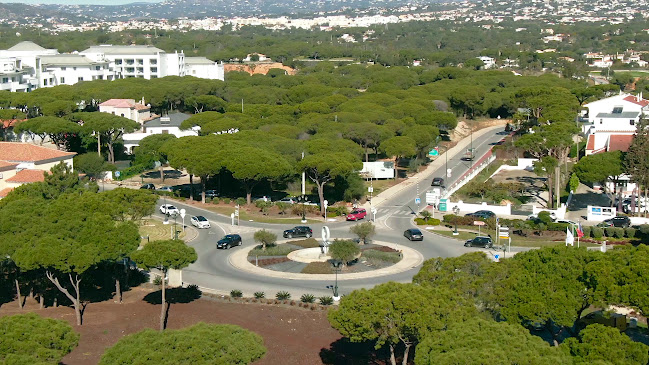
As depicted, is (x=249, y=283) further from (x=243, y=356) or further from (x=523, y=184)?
(x=523, y=184)

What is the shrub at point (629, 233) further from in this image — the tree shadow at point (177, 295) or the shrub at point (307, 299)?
the tree shadow at point (177, 295)

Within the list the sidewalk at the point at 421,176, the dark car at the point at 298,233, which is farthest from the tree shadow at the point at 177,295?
the sidewalk at the point at 421,176

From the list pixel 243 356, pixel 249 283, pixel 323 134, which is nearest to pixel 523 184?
pixel 323 134

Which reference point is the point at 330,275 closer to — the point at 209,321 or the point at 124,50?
the point at 209,321

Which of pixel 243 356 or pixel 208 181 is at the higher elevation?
pixel 243 356

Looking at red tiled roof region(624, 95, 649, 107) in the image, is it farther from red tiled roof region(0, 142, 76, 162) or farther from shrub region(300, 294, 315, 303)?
red tiled roof region(0, 142, 76, 162)

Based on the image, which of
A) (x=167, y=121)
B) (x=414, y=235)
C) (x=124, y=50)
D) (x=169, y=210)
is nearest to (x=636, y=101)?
(x=414, y=235)
